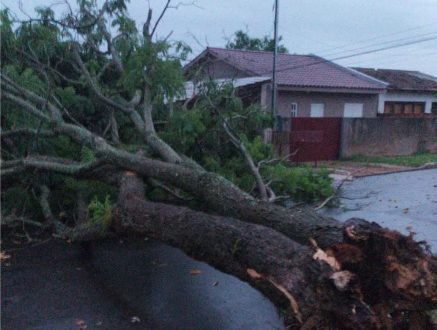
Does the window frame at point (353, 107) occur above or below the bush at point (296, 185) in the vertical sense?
above

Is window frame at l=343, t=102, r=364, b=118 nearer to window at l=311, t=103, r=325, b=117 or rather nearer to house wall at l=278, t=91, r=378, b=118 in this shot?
house wall at l=278, t=91, r=378, b=118

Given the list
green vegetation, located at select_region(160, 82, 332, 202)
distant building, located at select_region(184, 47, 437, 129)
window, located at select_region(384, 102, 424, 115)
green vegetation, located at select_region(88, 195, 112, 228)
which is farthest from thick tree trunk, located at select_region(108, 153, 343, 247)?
window, located at select_region(384, 102, 424, 115)

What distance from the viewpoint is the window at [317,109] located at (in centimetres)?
2130

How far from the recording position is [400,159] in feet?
57.3

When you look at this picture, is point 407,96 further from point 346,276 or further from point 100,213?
point 346,276

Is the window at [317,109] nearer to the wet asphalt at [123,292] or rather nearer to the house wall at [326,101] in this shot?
the house wall at [326,101]

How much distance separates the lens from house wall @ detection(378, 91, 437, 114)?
26.2 meters

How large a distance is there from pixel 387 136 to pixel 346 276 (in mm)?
16504

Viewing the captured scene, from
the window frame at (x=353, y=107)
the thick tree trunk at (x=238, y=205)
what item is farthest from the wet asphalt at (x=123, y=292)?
the window frame at (x=353, y=107)

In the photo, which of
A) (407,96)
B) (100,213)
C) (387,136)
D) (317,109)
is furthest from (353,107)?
(100,213)

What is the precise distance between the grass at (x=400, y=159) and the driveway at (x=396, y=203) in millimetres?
2613

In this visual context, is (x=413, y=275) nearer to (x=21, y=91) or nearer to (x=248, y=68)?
(x=21, y=91)

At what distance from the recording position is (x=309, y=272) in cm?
322

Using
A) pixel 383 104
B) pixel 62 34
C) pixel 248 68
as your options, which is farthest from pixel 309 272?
pixel 383 104
